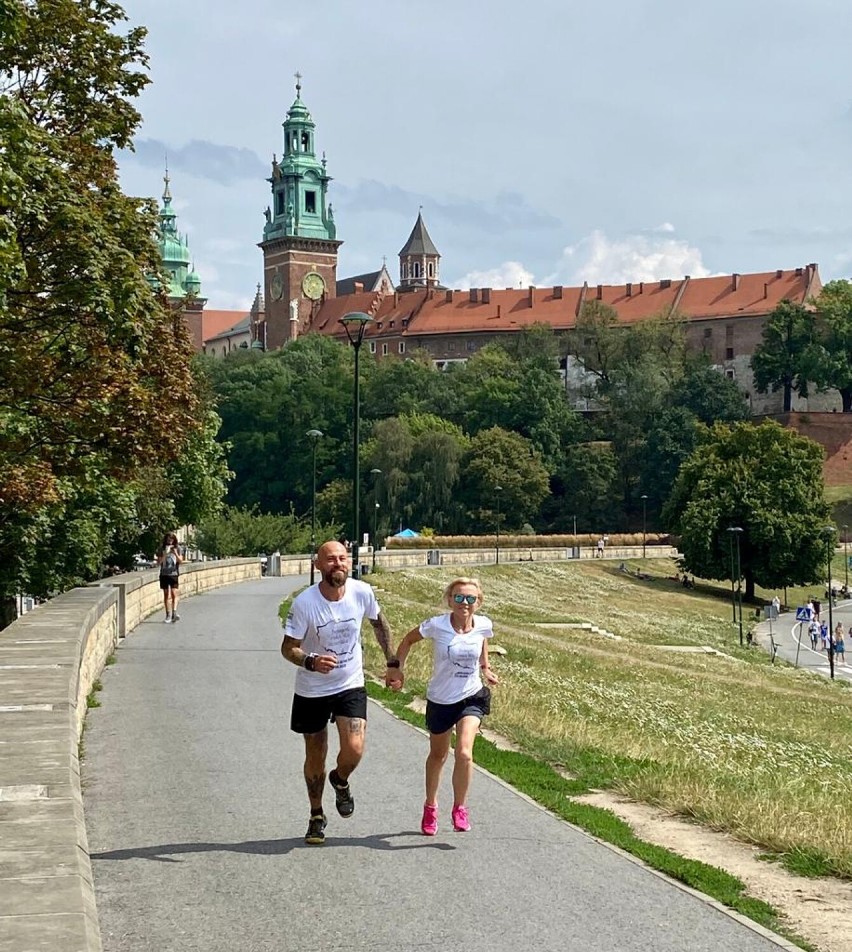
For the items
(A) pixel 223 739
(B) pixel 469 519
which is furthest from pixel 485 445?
(A) pixel 223 739

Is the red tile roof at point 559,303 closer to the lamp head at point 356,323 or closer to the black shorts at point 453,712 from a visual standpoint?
the lamp head at point 356,323

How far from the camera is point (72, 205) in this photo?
62.4 feet

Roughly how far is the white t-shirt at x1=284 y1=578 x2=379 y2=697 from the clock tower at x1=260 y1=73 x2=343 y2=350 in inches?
6578

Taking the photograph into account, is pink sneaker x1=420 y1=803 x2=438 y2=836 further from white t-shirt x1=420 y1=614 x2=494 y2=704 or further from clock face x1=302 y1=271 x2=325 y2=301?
clock face x1=302 y1=271 x2=325 y2=301

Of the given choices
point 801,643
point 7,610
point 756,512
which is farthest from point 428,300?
point 7,610

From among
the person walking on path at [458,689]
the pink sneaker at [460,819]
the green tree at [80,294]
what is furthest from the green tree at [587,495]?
the pink sneaker at [460,819]

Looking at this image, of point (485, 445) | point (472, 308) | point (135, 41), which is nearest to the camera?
point (135, 41)

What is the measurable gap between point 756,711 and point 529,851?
51.5ft

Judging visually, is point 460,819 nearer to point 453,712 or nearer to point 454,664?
point 453,712

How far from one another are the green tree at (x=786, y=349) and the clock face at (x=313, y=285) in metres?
62.6

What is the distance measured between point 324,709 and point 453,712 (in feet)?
3.02

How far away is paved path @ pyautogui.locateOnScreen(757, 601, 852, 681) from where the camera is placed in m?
54.2

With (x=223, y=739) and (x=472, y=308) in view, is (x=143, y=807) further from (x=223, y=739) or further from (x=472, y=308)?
(x=472, y=308)

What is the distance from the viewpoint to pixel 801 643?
65.4 meters
